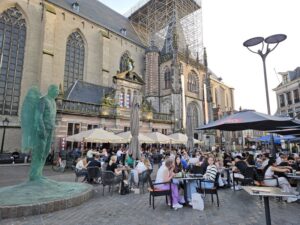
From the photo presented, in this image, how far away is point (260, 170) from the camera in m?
7.06

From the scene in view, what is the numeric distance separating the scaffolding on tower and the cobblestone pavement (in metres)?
29.5

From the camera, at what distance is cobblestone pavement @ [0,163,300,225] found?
13.4 ft

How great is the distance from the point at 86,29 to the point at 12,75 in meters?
10.0

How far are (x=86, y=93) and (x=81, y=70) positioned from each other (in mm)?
5380

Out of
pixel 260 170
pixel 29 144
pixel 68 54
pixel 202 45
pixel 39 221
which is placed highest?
pixel 202 45

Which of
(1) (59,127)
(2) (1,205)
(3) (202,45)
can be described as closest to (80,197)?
(2) (1,205)

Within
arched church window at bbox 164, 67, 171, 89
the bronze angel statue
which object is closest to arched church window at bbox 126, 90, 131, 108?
arched church window at bbox 164, 67, 171, 89

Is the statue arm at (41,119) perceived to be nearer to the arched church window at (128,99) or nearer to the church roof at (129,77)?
the arched church window at (128,99)

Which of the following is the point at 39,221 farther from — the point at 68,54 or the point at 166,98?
the point at 166,98

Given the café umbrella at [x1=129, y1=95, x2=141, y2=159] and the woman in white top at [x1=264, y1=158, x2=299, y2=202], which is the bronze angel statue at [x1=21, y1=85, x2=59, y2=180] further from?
the woman in white top at [x1=264, y1=158, x2=299, y2=202]

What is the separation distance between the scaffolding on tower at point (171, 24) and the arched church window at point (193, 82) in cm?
359

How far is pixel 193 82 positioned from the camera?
107ft

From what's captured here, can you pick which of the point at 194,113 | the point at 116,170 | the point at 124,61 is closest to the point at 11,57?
the point at 124,61

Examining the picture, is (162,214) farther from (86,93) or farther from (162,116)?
(162,116)
